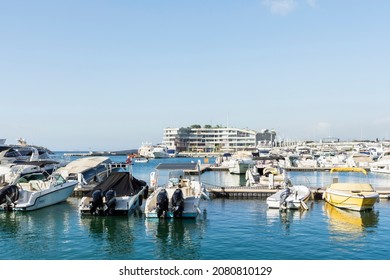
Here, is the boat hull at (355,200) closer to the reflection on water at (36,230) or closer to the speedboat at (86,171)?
the reflection on water at (36,230)

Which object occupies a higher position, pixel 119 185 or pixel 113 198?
pixel 119 185

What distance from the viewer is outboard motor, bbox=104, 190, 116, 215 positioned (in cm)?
2645

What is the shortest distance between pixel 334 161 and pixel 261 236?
6385 cm

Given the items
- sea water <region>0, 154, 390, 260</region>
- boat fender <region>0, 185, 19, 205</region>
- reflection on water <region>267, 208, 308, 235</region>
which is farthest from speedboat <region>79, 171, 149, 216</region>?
reflection on water <region>267, 208, 308, 235</region>

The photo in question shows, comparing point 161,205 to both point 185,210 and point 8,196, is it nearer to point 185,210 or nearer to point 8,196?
point 185,210

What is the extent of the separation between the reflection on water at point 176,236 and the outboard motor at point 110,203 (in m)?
2.90

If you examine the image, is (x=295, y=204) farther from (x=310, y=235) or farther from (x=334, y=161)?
(x=334, y=161)

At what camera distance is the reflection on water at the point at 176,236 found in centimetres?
1805

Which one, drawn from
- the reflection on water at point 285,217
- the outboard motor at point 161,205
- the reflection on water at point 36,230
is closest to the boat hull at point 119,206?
the reflection on water at point 36,230

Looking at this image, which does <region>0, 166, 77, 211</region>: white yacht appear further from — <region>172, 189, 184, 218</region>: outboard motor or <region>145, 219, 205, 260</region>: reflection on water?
<region>172, 189, 184, 218</region>: outboard motor

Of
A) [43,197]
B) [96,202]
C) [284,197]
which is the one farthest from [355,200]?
[43,197]

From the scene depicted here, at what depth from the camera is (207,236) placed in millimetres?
21047

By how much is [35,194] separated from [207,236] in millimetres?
15435
